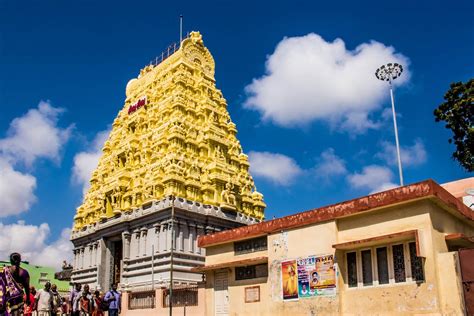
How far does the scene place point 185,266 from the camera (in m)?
40.2

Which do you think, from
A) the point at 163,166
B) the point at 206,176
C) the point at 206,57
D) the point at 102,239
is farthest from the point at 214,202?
the point at 206,57

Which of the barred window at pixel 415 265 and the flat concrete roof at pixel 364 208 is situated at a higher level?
the flat concrete roof at pixel 364 208

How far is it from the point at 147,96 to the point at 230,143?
9325mm

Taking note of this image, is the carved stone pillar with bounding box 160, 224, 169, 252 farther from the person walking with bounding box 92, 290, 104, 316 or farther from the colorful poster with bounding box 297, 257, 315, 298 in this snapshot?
the person walking with bounding box 92, 290, 104, 316

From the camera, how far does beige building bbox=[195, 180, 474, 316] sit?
1697 centimetres

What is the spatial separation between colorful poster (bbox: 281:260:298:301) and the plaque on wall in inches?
67.5

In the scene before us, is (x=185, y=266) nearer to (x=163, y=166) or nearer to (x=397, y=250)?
(x=163, y=166)

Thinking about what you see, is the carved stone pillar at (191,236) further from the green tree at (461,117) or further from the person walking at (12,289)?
the person walking at (12,289)

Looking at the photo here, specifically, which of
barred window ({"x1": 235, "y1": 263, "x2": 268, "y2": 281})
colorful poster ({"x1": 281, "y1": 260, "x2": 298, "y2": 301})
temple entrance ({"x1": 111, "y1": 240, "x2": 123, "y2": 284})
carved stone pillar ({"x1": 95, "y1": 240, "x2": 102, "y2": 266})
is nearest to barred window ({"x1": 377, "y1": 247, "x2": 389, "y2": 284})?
colorful poster ({"x1": 281, "y1": 260, "x2": 298, "y2": 301})

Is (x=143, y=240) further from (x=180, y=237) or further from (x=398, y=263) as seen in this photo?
(x=398, y=263)

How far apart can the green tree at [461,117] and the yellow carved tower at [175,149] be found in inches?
785

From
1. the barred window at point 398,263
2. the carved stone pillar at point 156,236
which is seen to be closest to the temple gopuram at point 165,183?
the carved stone pillar at point 156,236

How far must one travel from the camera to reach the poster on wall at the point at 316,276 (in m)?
19.7

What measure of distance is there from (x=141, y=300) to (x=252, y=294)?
447 inches
